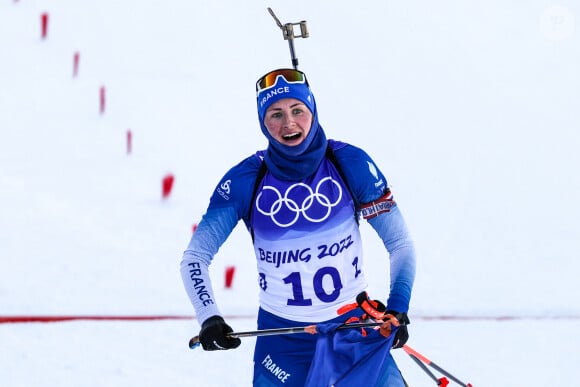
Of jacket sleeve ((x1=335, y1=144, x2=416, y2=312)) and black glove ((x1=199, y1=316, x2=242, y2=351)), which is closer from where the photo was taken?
black glove ((x1=199, y1=316, x2=242, y2=351))

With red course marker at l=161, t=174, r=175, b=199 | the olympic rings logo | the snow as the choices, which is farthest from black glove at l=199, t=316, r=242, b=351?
red course marker at l=161, t=174, r=175, b=199

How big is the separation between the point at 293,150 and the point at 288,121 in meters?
0.16

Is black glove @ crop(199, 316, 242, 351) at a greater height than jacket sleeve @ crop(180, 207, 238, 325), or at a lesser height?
lesser

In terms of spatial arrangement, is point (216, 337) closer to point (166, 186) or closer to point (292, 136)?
point (292, 136)

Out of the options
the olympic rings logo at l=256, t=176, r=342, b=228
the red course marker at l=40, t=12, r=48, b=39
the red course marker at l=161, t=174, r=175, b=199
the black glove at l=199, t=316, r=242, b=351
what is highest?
the red course marker at l=40, t=12, r=48, b=39

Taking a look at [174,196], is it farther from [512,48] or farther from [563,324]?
[512,48]

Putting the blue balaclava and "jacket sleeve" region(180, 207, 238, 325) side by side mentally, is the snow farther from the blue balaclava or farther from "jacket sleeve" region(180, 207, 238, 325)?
the blue balaclava

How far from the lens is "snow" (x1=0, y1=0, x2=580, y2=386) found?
23.3 ft

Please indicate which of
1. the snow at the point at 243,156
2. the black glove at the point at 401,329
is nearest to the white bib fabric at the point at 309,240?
the black glove at the point at 401,329

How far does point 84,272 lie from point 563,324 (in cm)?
472

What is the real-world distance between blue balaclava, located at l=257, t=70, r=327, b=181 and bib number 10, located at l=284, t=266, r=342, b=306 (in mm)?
435

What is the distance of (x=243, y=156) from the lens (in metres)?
12.3

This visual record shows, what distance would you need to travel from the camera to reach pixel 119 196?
1047 cm

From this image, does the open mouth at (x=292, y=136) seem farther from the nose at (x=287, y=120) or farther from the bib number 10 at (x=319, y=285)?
the bib number 10 at (x=319, y=285)
